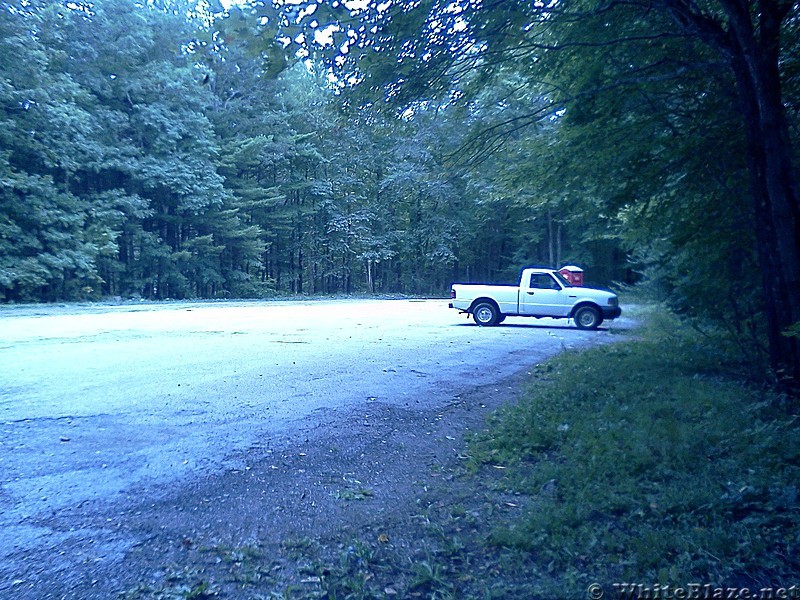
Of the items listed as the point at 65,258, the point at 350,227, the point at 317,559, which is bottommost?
the point at 317,559

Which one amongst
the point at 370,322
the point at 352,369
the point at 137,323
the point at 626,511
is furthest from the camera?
the point at 370,322

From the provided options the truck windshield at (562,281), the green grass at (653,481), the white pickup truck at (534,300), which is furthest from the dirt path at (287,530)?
the truck windshield at (562,281)

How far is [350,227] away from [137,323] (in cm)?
2884

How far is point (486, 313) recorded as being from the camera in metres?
19.9

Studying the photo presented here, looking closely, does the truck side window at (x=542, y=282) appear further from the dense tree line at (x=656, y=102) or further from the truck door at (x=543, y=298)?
the dense tree line at (x=656, y=102)

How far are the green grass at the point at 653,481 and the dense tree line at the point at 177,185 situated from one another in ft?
32.8

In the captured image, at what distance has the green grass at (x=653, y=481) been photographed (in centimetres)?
356

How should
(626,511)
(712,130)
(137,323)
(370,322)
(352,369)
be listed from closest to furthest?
(626,511)
(712,130)
(352,369)
(137,323)
(370,322)

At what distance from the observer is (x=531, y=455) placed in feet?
18.7

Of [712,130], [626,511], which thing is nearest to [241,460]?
[626,511]

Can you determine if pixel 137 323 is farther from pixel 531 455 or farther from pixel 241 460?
pixel 531 455

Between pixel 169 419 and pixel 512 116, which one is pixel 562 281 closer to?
pixel 512 116

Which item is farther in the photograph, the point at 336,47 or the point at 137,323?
the point at 137,323

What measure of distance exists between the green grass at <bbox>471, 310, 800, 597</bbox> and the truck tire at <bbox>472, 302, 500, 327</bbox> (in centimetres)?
1164
